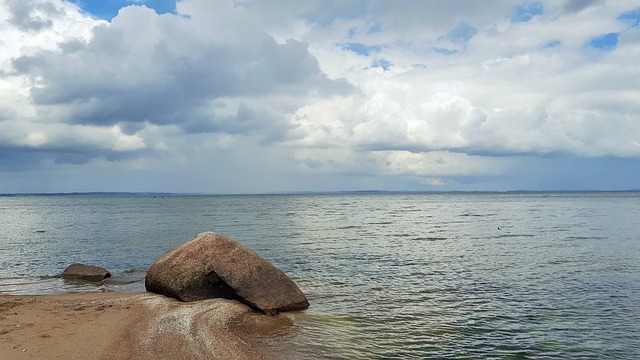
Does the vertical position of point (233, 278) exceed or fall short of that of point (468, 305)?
it exceeds it

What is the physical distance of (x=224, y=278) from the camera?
16.4 metres

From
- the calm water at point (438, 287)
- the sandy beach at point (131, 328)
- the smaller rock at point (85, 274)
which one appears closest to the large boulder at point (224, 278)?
the sandy beach at point (131, 328)

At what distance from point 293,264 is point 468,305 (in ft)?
41.5

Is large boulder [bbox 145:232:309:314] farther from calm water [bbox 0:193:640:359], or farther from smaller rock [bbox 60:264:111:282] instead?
smaller rock [bbox 60:264:111:282]

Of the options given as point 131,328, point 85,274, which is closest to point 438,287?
point 131,328

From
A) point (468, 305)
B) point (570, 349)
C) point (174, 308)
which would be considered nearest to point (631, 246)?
point (468, 305)

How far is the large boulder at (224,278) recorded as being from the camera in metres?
16.0

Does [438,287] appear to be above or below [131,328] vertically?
below

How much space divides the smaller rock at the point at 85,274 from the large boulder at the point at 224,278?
688cm

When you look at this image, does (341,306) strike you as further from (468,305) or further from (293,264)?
(293,264)

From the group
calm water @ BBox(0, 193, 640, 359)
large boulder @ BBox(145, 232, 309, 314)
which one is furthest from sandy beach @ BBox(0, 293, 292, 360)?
calm water @ BBox(0, 193, 640, 359)

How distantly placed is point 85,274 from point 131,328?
12.0 meters

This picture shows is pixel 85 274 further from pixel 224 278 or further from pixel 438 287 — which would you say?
pixel 438 287

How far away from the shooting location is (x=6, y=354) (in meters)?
10.5
